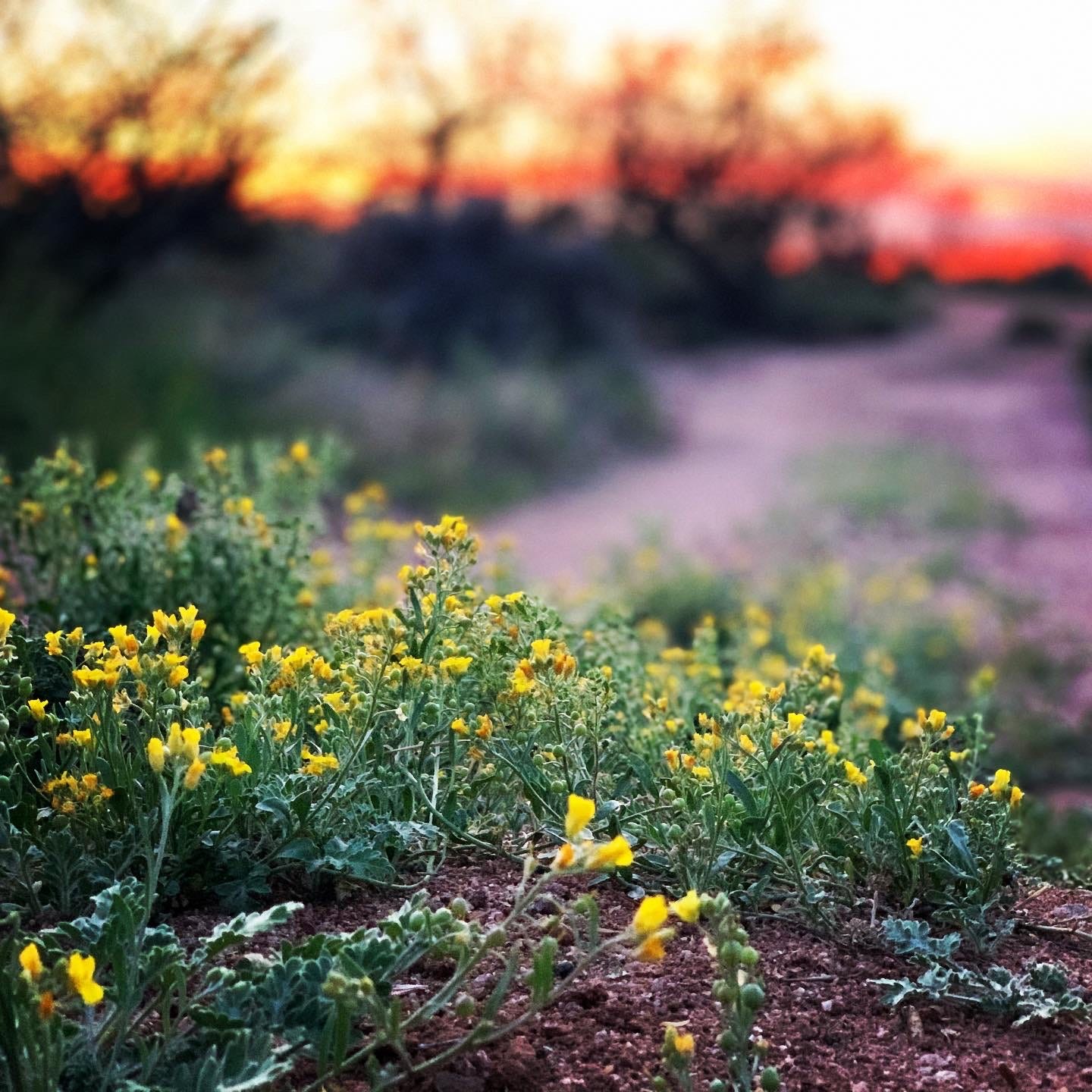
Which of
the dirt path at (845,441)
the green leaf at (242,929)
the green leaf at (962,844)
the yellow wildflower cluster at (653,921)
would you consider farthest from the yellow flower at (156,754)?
the dirt path at (845,441)

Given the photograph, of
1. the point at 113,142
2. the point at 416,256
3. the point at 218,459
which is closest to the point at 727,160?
the point at 416,256

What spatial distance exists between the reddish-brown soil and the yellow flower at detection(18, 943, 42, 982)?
42 centimetres

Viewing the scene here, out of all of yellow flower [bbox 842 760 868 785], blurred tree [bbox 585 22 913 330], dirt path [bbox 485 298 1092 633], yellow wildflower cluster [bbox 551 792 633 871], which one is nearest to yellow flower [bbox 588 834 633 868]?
yellow wildflower cluster [bbox 551 792 633 871]

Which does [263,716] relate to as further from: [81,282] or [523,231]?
[523,231]

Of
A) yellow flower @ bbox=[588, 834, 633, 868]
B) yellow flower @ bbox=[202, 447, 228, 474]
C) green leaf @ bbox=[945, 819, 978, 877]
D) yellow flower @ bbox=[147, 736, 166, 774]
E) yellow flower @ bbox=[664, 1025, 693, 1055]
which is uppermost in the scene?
yellow flower @ bbox=[202, 447, 228, 474]

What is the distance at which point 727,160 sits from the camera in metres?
25.8

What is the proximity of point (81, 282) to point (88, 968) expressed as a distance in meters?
11.8

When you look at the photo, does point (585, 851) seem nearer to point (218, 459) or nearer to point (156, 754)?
point (156, 754)

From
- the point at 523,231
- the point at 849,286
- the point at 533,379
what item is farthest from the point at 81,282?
the point at 849,286

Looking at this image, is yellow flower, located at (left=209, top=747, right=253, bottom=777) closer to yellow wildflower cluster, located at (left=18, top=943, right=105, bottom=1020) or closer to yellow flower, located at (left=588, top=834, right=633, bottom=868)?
yellow wildflower cluster, located at (left=18, top=943, right=105, bottom=1020)

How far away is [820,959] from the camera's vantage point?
2.12 metres

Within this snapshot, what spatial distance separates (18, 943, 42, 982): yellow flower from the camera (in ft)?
5.06

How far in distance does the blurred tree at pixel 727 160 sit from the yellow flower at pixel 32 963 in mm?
23323

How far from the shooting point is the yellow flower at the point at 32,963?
5.06ft
